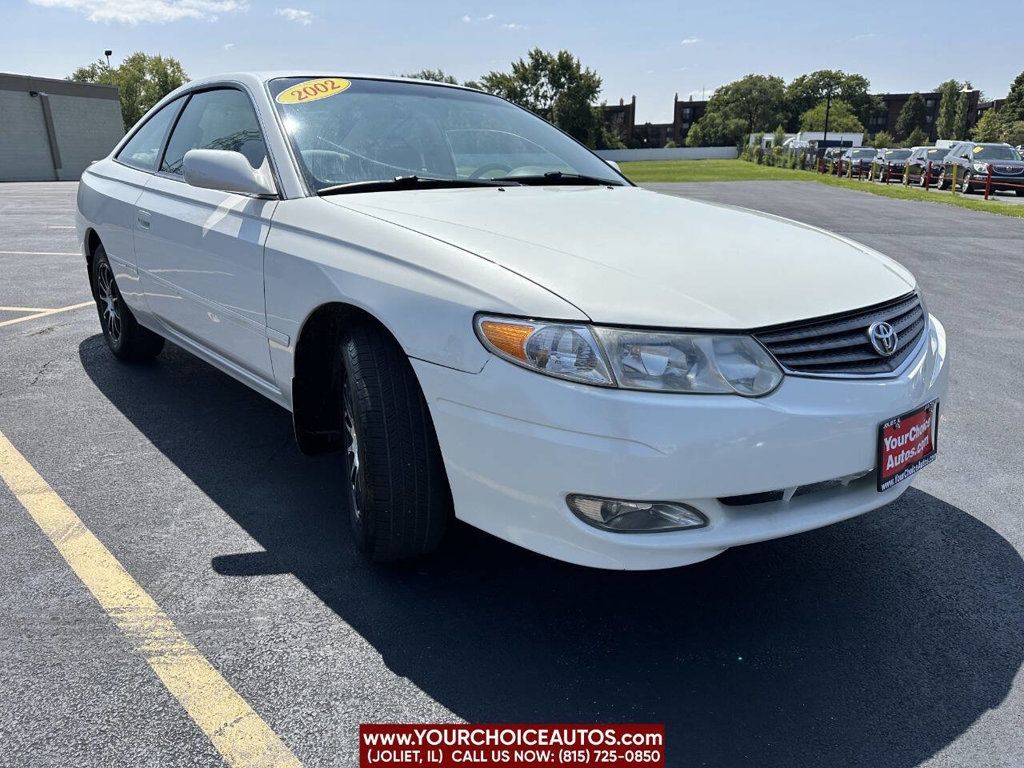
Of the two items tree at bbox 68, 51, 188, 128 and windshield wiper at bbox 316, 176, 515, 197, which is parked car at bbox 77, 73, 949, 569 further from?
tree at bbox 68, 51, 188, 128

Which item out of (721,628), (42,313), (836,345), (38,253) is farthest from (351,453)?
(38,253)

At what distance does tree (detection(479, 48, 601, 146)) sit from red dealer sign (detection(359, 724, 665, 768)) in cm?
8325

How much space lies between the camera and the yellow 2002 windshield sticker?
318 centimetres

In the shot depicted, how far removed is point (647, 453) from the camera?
1.87 meters

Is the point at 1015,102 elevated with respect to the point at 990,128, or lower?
elevated

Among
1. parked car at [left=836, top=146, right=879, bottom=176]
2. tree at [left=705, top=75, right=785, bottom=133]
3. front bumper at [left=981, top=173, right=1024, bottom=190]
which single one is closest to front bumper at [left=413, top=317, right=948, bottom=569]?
front bumper at [left=981, top=173, right=1024, bottom=190]

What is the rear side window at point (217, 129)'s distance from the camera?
322 centimetres

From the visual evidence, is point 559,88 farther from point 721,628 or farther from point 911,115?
point 721,628

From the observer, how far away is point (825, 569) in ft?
8.66

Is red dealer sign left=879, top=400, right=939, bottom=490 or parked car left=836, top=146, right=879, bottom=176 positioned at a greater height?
red dealer sign left=879, top=400, right=939, bottom=490

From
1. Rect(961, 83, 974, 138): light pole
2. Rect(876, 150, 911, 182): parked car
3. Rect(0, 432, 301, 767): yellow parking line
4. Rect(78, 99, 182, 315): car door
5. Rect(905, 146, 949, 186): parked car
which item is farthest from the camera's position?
Rect(961, 83, 974, 138): light pole

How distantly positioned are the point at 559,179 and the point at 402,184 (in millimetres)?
779

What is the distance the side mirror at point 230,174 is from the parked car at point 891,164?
31.1 meters

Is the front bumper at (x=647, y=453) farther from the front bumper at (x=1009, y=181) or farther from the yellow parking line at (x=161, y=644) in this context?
the front bumper at (x=1009, y=181)
